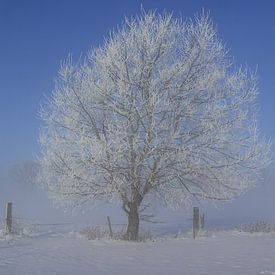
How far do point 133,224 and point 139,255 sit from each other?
16.0ft

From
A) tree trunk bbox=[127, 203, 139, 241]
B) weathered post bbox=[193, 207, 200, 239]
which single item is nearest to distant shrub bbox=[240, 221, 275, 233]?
weathered post bbox=[193, 207, 200, 239]

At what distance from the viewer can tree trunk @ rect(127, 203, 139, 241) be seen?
19688 millimetres

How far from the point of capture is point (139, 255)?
15.1 meters

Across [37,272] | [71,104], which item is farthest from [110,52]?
[37,272]

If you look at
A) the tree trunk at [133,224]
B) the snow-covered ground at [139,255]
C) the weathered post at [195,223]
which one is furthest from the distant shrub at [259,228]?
the tree trunk at [133,224]

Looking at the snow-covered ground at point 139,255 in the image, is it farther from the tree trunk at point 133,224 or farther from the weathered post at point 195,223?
the tree trunk at point 133,224

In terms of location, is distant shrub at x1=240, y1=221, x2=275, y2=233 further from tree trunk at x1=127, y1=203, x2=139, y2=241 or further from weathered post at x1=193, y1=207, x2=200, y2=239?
tree trunk at x1=127, y1=203, x2=139, y2=241

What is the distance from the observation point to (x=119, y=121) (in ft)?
63.1

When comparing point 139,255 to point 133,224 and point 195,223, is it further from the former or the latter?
point 195,223

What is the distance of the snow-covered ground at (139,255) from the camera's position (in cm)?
1233

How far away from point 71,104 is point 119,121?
2039 millimetres

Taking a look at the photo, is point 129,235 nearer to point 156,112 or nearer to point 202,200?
point 202,200

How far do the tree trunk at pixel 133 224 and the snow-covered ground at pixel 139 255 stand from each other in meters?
1.00

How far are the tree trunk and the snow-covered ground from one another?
39.5 inches
